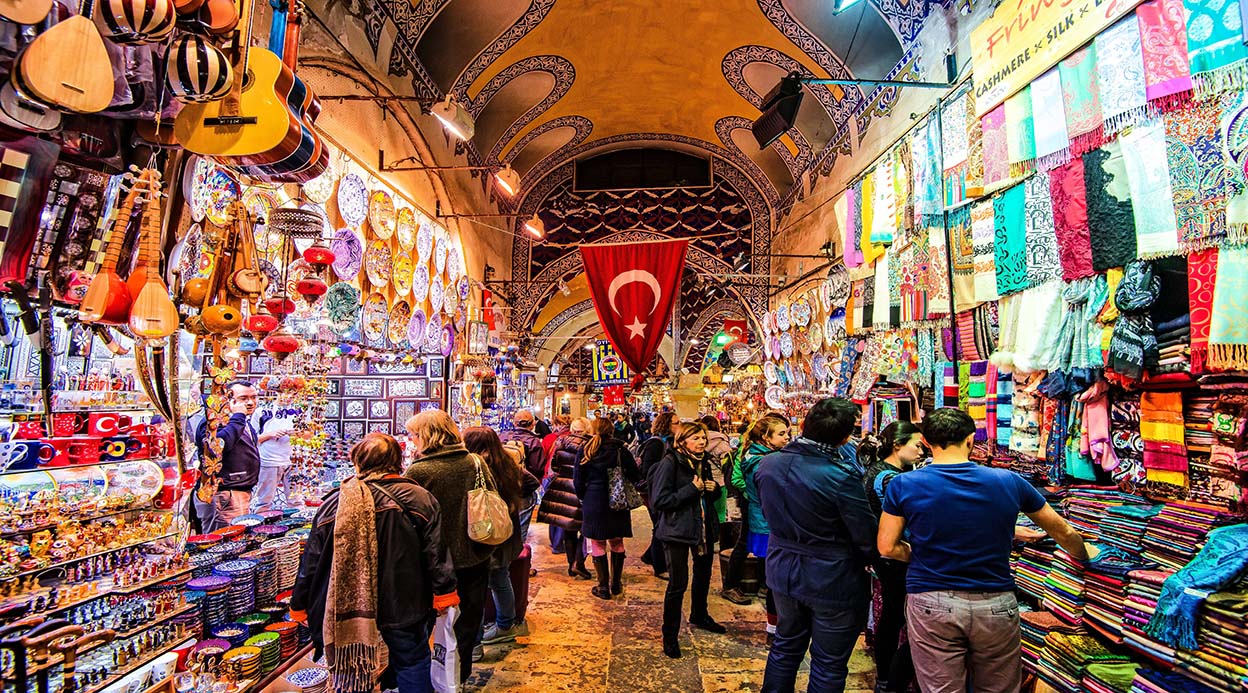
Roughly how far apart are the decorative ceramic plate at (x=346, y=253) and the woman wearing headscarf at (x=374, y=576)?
91.5 inches

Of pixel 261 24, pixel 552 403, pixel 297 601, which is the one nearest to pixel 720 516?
pixel 297 601

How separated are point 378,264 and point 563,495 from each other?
2.33 m

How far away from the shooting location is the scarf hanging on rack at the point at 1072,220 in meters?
2.50

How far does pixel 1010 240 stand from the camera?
296 cm

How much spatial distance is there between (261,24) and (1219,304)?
Result: 4.43 m

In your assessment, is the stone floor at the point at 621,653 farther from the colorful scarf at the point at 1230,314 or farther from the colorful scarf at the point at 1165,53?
the colorful scarf at the point at 1165,53

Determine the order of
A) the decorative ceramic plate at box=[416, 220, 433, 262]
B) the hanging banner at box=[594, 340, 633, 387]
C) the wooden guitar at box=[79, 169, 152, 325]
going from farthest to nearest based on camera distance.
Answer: the hanging banner at box=[594, 340, 633, 387], the decorative ceramic plate at box=[416, 220, 433, 262], the wooden guitar at box=[79, 169, 152, 325]

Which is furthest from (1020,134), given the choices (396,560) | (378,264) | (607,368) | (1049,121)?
(607,368)

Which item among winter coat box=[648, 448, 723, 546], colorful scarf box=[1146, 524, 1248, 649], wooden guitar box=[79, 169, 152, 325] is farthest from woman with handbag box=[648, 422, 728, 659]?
wooden guitar box=[79, 169, 152, 325]

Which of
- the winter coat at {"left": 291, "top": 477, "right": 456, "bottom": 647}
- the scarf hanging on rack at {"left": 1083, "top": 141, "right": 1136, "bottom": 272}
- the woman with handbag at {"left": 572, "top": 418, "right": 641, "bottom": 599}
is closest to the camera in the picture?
the winter coat at {"left": 291, "top": 477, "right": 456, "bottom": 647}

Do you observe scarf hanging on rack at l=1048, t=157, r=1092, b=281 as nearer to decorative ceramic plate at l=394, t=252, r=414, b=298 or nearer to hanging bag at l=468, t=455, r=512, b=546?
hanging bag at l=468, t=455, r=512, b=546

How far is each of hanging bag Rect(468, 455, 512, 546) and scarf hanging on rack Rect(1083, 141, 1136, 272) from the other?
2704 millimetres

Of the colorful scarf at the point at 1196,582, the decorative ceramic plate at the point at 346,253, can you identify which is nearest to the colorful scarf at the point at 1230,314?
the colorful scarf at the point at 1196,582

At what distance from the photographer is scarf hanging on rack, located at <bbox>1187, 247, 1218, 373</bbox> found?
6.43 feet
